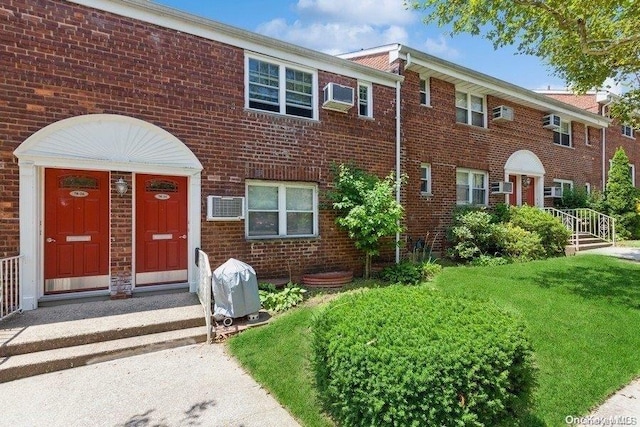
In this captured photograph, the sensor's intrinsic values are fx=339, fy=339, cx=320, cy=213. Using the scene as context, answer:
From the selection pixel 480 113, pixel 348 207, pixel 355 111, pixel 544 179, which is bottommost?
pixel 348 207

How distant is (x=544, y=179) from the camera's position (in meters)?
14.8

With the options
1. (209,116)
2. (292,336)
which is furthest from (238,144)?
(292,336)

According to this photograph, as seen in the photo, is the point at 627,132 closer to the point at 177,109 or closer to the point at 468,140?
the point at 468,140

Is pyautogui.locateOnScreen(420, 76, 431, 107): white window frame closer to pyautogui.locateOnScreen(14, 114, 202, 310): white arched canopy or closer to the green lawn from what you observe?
the green lawn

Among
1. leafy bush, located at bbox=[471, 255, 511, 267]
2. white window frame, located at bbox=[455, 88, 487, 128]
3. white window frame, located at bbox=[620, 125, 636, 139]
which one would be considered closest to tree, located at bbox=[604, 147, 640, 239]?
white window frame, located at bbox=[620, 125, 636, 139]

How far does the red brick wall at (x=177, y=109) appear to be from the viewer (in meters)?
5.62

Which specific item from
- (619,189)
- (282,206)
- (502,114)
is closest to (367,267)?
(282,206)

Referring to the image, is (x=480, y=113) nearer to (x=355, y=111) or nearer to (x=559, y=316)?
(x=355, y=111)

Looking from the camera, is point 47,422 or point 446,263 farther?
point 446,263

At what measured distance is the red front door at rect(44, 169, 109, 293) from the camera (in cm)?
613

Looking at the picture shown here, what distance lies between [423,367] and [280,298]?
471 cm

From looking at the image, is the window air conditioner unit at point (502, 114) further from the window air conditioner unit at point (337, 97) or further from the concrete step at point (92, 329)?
the concrete step at point (92, 329)

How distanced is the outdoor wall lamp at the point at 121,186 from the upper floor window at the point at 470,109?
10.8 m

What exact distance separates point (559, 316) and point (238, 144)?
275 inches
